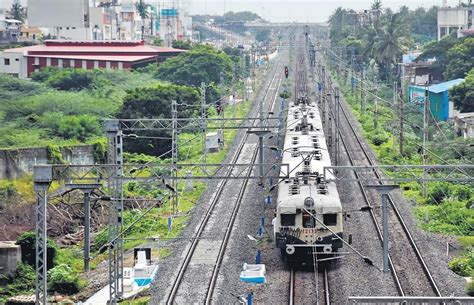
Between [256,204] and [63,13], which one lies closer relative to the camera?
[256,204]

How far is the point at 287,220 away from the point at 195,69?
50282mm

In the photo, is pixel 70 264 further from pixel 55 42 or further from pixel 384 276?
pixel 55 42

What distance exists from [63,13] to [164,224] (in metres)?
66.9

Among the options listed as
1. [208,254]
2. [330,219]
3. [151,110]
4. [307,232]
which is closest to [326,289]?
[307,232]

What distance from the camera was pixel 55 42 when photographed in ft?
269

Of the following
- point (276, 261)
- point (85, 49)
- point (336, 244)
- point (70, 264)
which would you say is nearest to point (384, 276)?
point (336, 244)

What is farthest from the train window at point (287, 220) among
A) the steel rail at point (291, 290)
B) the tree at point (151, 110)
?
the tree at point (151, 110)

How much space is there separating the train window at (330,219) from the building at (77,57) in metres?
55.5

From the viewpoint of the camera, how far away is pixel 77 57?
79.2 m

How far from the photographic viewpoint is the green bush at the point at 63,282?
23641 mm

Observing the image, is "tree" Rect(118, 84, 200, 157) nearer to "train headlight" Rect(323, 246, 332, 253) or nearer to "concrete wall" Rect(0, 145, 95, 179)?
"concrete wall" Rect(0, 145, 95, 179)

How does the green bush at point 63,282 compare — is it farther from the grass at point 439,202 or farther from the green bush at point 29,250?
the grass at point 439,202

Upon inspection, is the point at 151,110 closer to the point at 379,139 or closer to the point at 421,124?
the point at 379,139

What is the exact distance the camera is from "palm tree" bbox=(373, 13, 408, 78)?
74.1 metres
